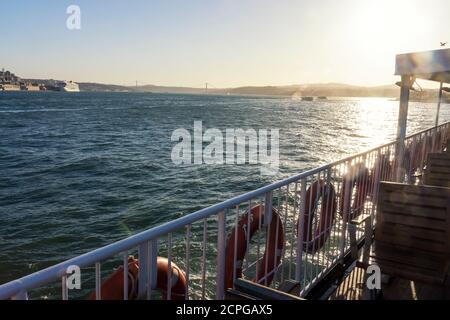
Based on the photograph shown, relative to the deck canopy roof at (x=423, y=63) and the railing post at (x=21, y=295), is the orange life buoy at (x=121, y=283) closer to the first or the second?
the railing post at (x=21, y=295)

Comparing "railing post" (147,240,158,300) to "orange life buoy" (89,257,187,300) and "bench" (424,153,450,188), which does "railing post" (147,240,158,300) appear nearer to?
"orange life buoy" (89,257,187,300)

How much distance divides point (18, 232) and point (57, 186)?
5.66 meters

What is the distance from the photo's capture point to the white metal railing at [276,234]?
2.05 meters

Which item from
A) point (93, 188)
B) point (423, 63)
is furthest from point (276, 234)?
point (93, 188)

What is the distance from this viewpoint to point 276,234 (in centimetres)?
397

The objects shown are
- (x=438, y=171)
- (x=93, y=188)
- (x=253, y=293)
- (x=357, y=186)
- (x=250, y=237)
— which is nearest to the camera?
(x=253, y=293)

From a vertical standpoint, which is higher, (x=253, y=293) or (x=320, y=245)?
(x=253, y=293)

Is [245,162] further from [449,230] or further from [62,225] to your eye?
[449,230]

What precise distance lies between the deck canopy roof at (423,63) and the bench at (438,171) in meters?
1.35

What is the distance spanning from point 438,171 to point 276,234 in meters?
3.65

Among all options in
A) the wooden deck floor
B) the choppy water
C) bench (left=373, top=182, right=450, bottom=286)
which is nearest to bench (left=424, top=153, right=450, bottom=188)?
the wooden deck floor

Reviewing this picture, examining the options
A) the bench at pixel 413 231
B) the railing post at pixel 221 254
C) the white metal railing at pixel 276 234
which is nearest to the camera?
the white metal railing at pixel 276 234

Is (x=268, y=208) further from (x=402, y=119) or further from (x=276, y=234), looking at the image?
(x=402, y=119)

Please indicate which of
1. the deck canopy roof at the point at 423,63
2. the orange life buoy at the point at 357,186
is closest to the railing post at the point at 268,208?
the orange life buoy at the point at 357,186
